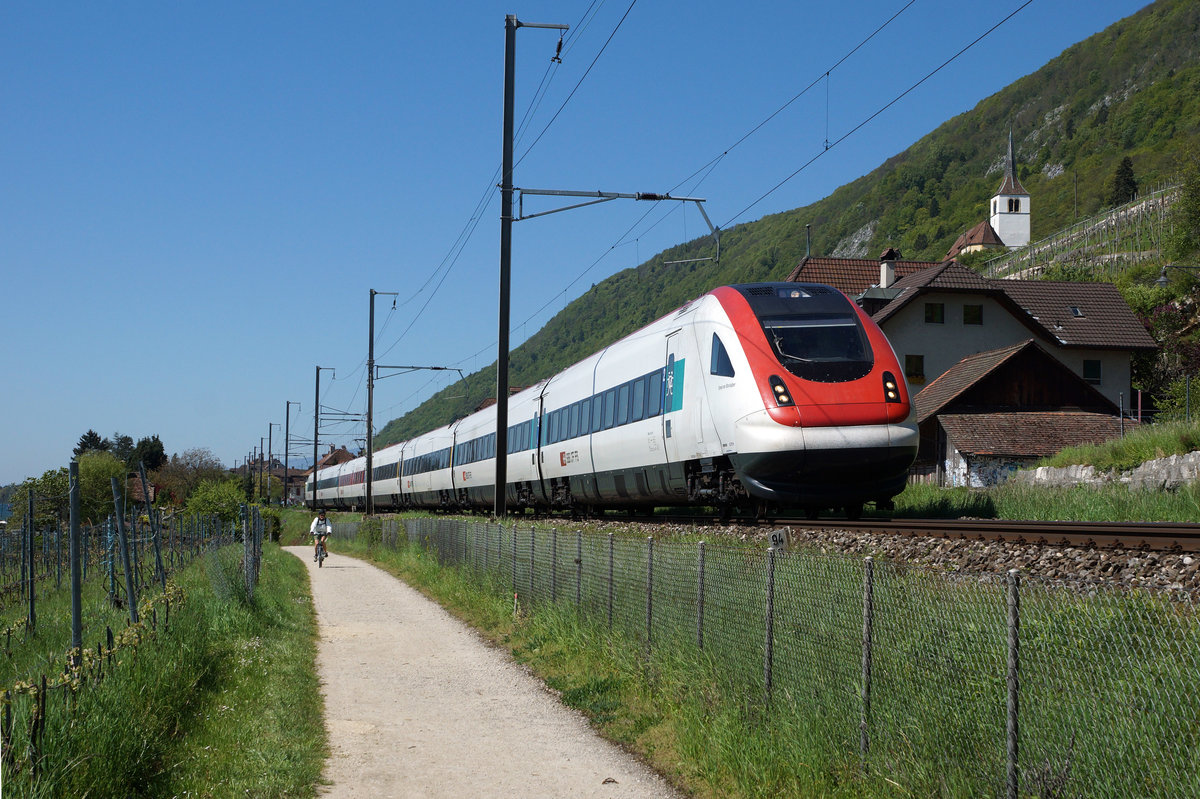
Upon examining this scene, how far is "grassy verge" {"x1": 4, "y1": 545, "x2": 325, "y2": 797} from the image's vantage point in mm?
6211

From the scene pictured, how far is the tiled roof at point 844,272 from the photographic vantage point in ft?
183

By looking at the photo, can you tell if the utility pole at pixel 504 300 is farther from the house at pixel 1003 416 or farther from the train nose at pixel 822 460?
the house at pixel 1003 416

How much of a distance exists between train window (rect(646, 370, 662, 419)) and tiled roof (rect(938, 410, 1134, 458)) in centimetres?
1780

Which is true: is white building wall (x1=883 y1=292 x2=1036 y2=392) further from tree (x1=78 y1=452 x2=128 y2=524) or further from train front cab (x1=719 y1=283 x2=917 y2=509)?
tree (x1=78 y1=452 x2=128 y2=524)

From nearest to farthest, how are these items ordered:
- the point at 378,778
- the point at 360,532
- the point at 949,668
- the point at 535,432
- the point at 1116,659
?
the point at 1116,659 < the point at 949,668 < the point at 378,778 < the point at 535,432 < the point at 360,532

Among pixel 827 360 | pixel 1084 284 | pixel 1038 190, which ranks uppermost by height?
pixel 1038 190

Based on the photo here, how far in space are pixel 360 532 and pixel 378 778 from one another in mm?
36608

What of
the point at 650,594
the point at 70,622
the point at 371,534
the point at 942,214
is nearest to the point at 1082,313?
the point at 371,534

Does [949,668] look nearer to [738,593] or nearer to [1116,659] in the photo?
[1116,659]

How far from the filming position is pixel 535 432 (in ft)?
103

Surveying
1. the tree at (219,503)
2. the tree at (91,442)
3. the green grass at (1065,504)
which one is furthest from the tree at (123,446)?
the green grass at (1065,504)

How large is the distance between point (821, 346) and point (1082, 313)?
44.6m

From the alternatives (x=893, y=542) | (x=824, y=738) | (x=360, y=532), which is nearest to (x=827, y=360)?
(x=893, y=542)

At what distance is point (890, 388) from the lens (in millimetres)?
16062
